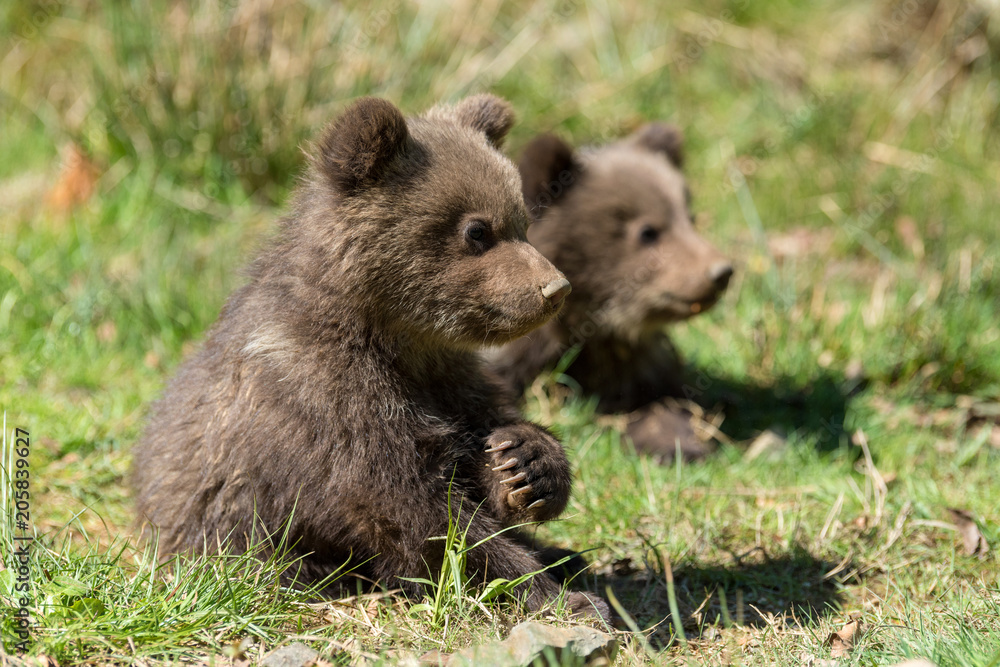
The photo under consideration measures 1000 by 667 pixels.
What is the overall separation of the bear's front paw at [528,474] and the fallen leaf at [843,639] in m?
1.09

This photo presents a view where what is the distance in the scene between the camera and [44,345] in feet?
20.0

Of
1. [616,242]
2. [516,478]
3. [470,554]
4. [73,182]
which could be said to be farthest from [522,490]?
[73,182]

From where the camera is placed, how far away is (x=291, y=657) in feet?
10.6

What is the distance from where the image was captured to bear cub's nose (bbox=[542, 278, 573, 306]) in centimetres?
363

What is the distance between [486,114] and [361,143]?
0.83 metres

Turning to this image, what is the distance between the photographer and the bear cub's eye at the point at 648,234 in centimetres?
638

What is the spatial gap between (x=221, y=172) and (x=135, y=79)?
3.20ft

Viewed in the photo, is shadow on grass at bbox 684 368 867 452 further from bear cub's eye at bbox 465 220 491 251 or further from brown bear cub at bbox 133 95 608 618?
bear cub's eye at bbox 465 220 491 251

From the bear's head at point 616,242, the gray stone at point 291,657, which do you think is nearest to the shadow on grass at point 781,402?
the bear's head at point 616,242

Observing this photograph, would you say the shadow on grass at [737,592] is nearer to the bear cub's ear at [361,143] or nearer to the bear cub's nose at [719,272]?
the bear cub's ear at [361,143]

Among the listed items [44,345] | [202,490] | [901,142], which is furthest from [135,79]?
[901,142]

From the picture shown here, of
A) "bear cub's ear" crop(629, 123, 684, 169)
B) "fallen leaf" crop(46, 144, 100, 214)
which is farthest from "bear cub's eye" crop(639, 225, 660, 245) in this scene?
"fallen leaf" crop(46, 144, 100, 214)

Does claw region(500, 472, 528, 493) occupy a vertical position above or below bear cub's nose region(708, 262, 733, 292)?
above

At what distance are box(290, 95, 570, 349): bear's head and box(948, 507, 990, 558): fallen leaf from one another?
2.27 meters
